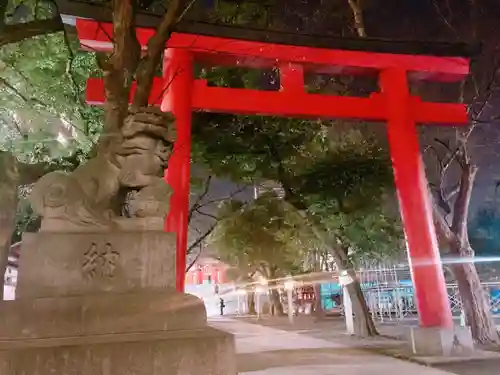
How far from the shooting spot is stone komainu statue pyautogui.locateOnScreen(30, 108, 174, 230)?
3.58m

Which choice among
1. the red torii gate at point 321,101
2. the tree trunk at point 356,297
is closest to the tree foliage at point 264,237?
the tree trunk at point 356,297

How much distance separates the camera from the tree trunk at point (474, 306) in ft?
32.8

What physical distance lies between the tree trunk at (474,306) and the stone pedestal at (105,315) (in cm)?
852

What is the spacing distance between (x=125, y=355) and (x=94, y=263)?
0.88 m

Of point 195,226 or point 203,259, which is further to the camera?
point 203,259

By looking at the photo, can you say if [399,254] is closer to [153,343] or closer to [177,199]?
[177,199]

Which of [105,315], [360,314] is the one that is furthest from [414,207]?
[105,315]

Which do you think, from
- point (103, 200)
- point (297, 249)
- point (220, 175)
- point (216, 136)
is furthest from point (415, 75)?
point (297, 249)

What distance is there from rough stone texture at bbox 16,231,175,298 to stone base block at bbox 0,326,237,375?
18.6 inches

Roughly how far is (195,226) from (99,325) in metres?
17.0

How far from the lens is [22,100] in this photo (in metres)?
8.90

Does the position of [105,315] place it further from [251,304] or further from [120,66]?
[251,304]

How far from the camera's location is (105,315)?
317cm

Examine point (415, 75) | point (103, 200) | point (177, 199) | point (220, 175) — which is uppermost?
point (415, 75)
